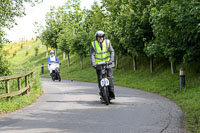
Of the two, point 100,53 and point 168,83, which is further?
point 168,83

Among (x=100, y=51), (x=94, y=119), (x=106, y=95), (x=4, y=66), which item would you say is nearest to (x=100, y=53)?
(x=100, y=51)

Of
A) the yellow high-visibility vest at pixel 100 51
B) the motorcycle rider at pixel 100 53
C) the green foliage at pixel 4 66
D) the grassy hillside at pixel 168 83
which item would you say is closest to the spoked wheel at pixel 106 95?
the motorcycle rider at pixel 100 53

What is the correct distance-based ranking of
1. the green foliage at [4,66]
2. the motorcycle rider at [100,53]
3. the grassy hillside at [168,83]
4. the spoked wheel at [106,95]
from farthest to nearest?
1. the green foliage at [4,66]
2. the motorcycle rider at [100,53]
3. the spoked wheel at [106,95]
4. the grassy hillside at [168,83]

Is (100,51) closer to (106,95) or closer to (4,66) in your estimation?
(106,95)

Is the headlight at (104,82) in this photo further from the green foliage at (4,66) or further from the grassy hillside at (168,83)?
the green foliage at (4,66)

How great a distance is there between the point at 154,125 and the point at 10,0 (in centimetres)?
1023

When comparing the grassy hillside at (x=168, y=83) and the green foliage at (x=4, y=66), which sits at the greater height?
the green foliage at (x=4, y=66)

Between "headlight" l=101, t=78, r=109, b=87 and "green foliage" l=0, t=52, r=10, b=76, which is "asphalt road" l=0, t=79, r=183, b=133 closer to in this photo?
"headlight" l=101, t=78, r=109, b=87

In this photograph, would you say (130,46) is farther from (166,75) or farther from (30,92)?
(30,92)

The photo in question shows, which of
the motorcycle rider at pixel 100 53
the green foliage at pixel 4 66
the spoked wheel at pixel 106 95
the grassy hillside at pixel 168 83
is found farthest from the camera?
the green foliage at pixel 4 66

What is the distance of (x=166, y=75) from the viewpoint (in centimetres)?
1989

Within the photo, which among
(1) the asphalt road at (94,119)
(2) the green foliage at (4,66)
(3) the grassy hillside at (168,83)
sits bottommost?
(1) the asphalt road at (94,119)

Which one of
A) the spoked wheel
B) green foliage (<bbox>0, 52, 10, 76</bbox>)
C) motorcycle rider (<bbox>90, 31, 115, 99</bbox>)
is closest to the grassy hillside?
green foliage (<bbox>0, 52, 10, 76</bbox>)

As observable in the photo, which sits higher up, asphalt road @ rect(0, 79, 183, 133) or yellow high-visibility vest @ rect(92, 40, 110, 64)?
yellow high-visibility vest @ rect(92, 40, 110, 64)
